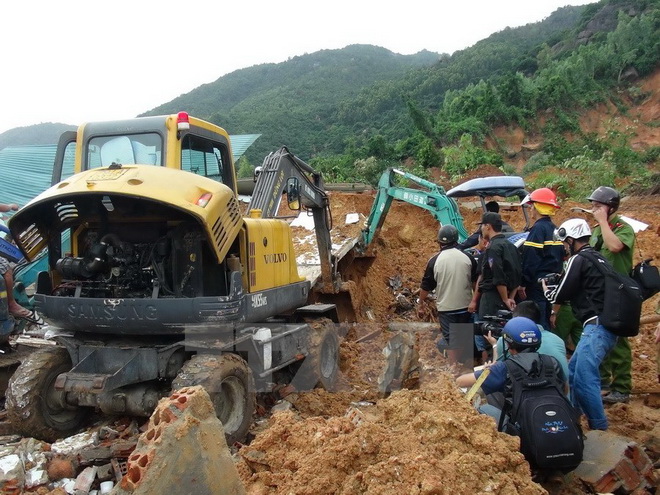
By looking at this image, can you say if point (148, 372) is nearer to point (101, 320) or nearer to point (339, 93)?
point (101, 320)

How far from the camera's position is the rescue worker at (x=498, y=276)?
5785 millimetres

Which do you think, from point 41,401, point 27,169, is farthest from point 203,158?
point 27,169

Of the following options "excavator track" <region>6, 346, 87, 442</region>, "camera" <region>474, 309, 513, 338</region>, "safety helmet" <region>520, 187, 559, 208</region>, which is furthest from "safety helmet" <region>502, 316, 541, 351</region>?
"excavator track" <region>6, 346, 87, 442</region>

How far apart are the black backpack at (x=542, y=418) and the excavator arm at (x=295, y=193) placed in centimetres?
345

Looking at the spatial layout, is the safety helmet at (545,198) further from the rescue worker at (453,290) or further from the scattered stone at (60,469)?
the scattered stone at (60,469)

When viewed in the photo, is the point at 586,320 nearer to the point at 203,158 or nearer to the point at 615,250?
the point at 615,250

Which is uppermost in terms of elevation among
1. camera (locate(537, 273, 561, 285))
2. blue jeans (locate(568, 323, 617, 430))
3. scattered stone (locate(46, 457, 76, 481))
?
camera (locate(537, 273, 561, 285))

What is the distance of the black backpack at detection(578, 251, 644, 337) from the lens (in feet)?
14.8

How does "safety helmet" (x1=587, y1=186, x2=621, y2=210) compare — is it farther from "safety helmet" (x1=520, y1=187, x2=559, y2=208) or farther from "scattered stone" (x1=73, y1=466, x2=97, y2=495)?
"scattered stone" (x1=73, y1=466, x2=97, y2=495)

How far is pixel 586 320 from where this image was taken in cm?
482

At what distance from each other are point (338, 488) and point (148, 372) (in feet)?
7.69

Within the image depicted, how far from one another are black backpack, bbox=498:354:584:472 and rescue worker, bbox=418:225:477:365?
2.58 meters

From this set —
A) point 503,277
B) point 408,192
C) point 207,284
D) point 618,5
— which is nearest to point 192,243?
point 207,284

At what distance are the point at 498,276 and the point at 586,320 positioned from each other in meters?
1.10
